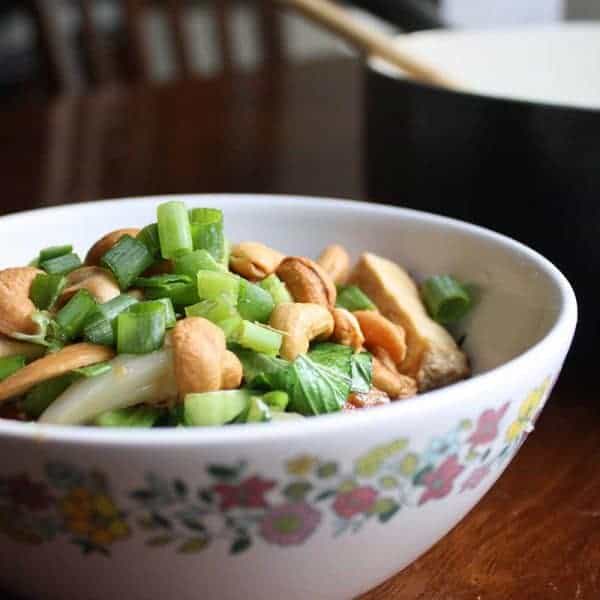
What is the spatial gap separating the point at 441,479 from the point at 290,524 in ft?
0.26

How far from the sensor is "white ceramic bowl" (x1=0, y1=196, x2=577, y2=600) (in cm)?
42

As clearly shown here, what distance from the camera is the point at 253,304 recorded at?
1.98 ft

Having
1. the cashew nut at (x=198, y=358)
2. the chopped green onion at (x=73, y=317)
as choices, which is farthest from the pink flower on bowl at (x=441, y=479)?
the chopped green onion at (x=73, y=317)

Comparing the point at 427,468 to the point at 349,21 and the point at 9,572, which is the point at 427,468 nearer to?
the point at 9,572

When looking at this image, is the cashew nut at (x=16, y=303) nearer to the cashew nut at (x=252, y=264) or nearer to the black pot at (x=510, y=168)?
the cashew nut at (x=252, y=264)

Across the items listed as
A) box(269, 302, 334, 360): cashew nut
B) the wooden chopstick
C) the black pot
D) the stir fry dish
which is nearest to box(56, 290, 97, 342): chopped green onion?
the stir fry dish

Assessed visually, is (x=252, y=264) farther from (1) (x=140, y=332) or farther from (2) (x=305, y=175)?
(2) (x=305, y=175)

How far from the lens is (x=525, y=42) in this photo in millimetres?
1182

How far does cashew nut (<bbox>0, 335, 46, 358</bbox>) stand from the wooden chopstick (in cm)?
50

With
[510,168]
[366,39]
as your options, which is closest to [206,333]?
[510,168]

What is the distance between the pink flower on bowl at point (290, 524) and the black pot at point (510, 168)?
1.23 feet

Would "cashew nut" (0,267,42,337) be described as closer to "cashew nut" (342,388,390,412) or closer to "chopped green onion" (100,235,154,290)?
"chopped green onion" (100,235,154,290)

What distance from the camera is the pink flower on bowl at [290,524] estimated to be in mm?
440

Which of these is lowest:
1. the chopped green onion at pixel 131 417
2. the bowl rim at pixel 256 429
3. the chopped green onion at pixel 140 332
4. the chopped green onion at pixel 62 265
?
the chopped green onion at pixel 131 417
